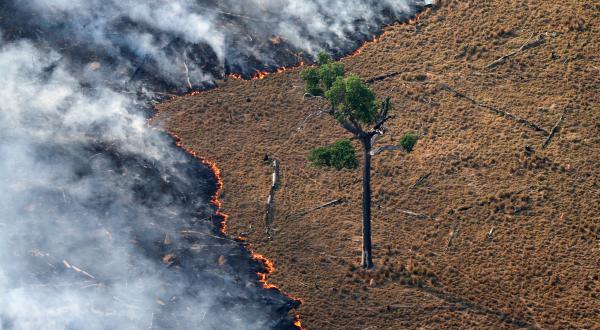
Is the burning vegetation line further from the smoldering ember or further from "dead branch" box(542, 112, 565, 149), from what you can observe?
"dead branch" box(542, 112, 565, 149)

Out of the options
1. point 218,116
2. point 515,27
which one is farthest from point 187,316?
point 515,27

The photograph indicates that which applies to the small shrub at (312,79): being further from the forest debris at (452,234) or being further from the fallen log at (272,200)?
the forest debris at (452,234)

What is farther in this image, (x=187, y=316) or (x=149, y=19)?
(x=149, y=19)

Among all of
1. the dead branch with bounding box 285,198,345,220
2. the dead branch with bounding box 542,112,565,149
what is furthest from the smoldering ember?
the dead branch with bounding box 285,198,345,220

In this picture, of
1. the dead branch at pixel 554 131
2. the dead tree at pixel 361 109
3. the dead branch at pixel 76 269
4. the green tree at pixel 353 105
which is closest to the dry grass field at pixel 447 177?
the dead branch at pixel 554 131

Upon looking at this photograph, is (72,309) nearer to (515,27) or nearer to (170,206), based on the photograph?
(170,206)

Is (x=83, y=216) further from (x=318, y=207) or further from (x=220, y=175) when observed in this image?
(x=318, y=207)
